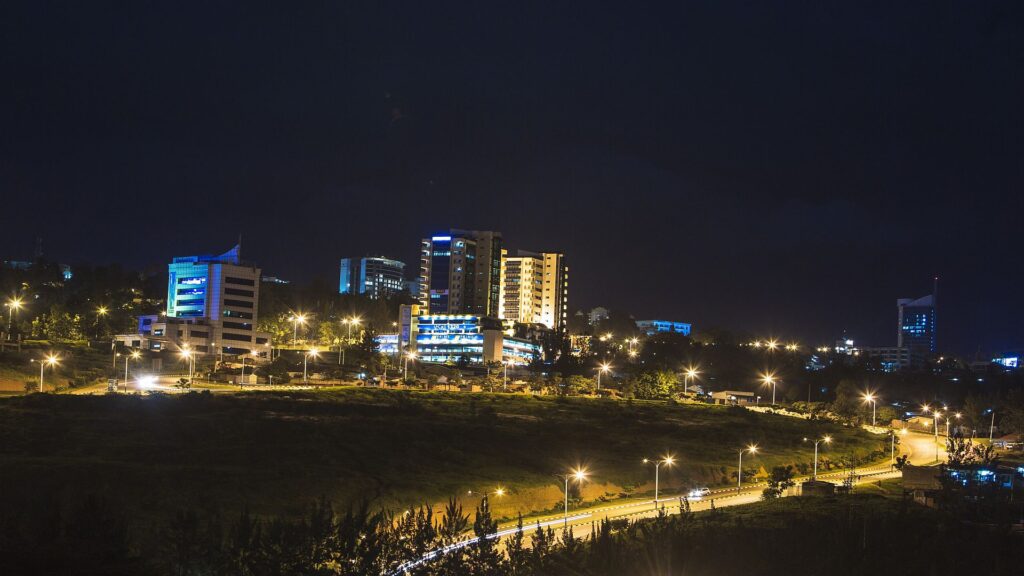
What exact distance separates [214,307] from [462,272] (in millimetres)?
53151

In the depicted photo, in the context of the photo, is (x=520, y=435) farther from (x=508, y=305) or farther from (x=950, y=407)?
(x=508, y=305)

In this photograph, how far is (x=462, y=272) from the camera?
6097 inches

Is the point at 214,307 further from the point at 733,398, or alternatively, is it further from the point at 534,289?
the point at 534,289

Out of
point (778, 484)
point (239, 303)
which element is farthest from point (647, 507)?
point (239, 303)

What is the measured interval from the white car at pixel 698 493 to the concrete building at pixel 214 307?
67.4 meters

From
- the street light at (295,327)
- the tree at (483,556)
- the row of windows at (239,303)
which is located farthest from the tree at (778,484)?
the row of windows at (239,303)

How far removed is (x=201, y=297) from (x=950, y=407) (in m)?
86.2

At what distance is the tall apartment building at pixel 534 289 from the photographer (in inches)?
6742

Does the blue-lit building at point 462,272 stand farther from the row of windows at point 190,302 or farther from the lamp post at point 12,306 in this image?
the lamp post at point 12,306

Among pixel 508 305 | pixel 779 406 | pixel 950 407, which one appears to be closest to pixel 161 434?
pixel 779 406

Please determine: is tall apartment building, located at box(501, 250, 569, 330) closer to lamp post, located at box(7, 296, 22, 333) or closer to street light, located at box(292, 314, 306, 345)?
street light, located at box(292, 314, 306, 345)

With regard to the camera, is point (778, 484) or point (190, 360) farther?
point (190, 360)

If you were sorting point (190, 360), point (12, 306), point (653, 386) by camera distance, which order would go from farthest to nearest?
point (12, 306) → point (653, 386) → point (190, 360)

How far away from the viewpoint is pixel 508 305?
172375 mm
